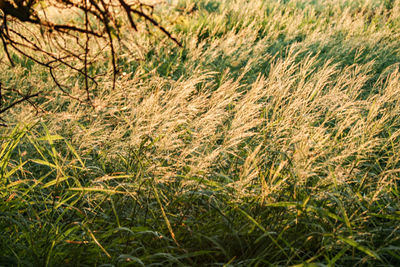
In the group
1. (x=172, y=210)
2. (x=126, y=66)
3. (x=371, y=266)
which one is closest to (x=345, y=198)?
(x=371, y=266)

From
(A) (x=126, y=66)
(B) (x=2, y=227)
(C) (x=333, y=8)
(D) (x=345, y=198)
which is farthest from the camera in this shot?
(C) (x=333, y=8)

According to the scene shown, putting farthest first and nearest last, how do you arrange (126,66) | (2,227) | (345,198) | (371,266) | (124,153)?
Result: 1. (126,66)
2. (124,153)
3. (345,198)
4. (2,227)
5. (371,266)

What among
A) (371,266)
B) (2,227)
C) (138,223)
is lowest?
(371,266)

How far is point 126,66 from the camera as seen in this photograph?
4340 mm

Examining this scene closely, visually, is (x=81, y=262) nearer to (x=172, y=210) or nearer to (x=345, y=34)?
(x=172, y=210)

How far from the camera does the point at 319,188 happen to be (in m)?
1.83

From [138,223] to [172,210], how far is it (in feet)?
0.67

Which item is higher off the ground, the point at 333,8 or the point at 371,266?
the point at 333,8

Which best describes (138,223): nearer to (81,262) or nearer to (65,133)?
(81,262)

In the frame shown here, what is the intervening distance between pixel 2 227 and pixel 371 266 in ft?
5.85

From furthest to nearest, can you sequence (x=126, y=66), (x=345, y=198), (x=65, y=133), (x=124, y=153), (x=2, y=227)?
(x=126, y=66) < (x=65, y=133) < (x=124, y=153) < (x=345, y=198) < (x=2, y=227)

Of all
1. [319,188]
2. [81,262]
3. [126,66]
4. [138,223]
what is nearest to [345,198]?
[319,188]

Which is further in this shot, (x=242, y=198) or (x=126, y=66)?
(x=126, y=66)

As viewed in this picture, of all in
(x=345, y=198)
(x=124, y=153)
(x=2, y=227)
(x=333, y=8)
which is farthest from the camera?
(x=333, y=8)
